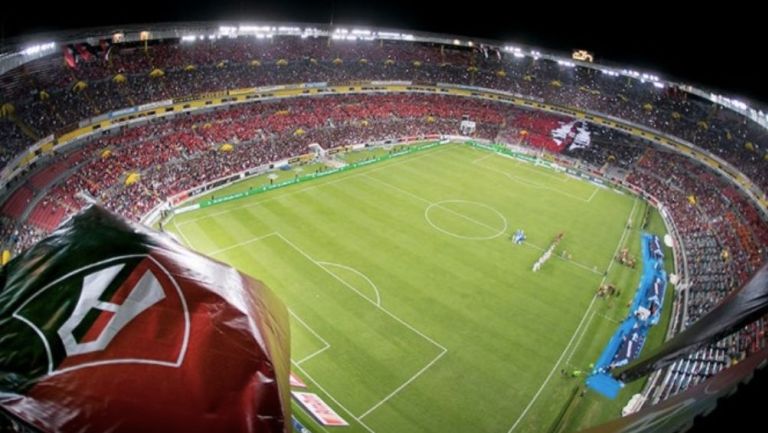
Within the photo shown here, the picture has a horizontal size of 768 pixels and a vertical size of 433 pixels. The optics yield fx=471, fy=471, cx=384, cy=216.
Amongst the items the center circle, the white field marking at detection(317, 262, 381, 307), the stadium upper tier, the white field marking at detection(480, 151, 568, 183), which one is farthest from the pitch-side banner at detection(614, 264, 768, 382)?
the white field marking at detection(480, 151, 568, 183)

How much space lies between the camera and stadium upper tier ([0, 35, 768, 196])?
33250 millimetres

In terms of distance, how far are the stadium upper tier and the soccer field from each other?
35.5 feet

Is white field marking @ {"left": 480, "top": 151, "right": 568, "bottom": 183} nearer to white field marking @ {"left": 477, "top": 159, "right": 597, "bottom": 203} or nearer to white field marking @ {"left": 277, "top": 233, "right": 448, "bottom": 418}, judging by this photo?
white field marking @ {"left": 477, "top": 159, "right": 597, "bottom": 203}

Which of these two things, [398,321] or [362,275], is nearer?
[398,321]

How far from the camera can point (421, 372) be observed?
2161 cm

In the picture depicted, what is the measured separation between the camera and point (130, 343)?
463 cm

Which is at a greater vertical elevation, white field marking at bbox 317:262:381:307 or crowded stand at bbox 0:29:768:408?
crowded stand at bbox 0:29:768:408

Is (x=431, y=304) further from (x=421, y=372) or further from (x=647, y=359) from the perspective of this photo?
(x=647, y=359)

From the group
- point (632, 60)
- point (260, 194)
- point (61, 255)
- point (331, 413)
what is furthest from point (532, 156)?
point (61, 255)

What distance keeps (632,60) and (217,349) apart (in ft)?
191

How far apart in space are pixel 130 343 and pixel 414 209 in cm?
3441

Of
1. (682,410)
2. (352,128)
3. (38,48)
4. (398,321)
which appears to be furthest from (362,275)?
(352,128)

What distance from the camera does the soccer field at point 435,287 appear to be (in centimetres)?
2036

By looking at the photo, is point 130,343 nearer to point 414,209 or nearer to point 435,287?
point 435,287
